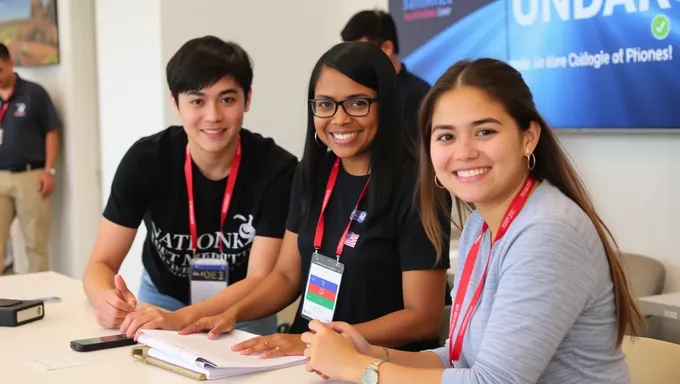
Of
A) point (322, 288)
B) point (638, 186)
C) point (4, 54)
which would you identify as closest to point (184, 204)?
point (322, 288)

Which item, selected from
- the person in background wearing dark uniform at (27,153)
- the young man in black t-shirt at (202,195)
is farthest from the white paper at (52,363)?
the person in background wearing dark uniform at (27,153)

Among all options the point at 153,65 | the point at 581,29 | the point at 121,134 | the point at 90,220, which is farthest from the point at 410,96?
the point at 90,220

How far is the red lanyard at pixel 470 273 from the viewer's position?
1.48 metres

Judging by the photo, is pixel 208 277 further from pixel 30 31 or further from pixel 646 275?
pixel 30 31

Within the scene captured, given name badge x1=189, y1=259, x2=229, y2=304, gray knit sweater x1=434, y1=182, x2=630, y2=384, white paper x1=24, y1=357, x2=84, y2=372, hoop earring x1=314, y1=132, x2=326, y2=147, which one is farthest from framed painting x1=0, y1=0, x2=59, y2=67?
gray knit sweater x1=434, y1=182, x2=630, y2=384

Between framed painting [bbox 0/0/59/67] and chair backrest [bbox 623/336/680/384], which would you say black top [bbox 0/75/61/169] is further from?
chair backrest [bbox 623/336/680/384]

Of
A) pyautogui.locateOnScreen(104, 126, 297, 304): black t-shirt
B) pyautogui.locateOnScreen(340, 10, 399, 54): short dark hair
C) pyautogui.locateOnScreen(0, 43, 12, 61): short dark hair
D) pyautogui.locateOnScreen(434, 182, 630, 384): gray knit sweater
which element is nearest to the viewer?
pyautogui.locateOnScreen(434, 182, 630, 384): gray knit sweater

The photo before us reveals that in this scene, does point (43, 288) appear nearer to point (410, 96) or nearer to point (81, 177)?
point (410, 96)

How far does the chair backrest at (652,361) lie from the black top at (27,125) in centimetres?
453

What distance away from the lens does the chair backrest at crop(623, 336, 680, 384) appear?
1.69 metres

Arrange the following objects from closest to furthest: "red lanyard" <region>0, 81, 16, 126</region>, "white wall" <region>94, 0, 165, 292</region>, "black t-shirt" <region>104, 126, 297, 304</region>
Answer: "black t-shirt" <region>104, 126, 297, 304</region>, "white wall" <region>94, 0, 165, 292</region>, "red lanyard" <region>0, 81, 16, 126</region>

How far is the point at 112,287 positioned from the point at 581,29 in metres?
2.17

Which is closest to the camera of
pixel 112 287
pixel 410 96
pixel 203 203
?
pixel 112 287

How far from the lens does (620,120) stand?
3.25 meters
